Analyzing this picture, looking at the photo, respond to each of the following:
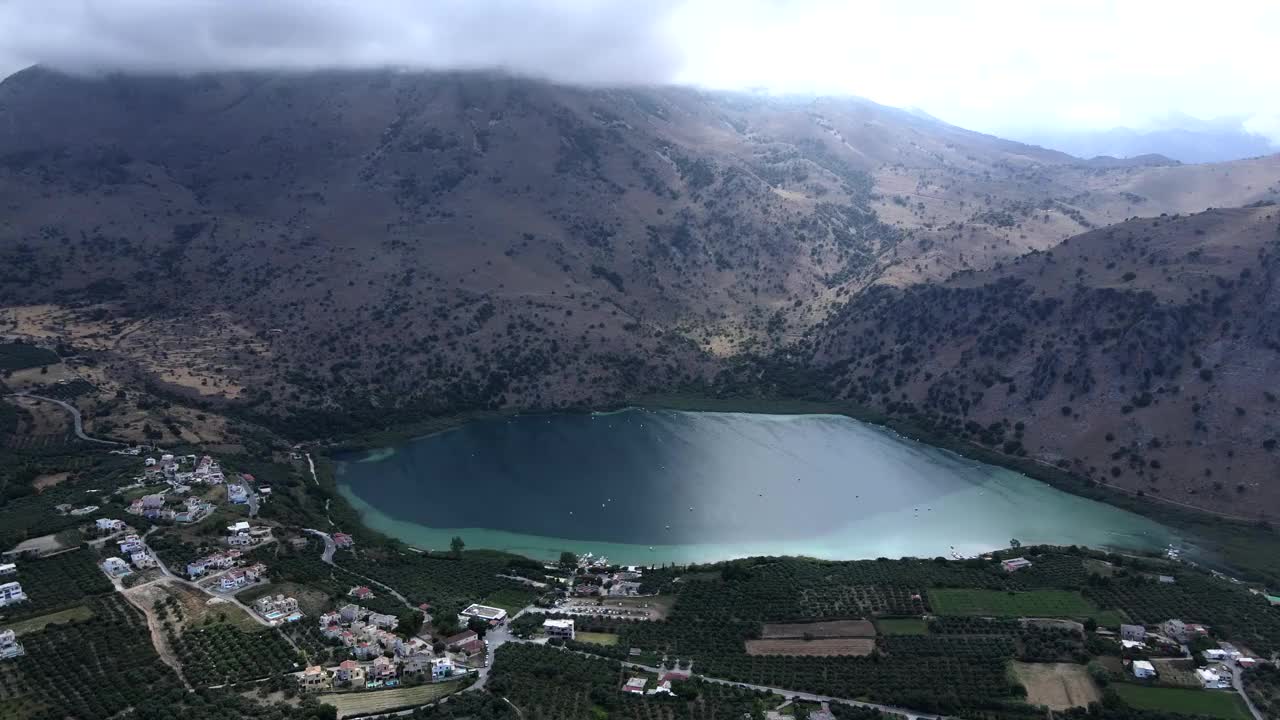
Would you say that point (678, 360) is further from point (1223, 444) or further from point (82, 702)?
point (82, 702)

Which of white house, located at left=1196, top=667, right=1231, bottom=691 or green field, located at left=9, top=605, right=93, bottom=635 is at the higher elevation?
white house, located at left=1196, top=667, right=1231, bottom=691

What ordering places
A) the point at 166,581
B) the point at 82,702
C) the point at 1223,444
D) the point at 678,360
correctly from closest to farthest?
the point at 82,702 → the point at 166,581 → the point at 1223,444 → the point at 678,360

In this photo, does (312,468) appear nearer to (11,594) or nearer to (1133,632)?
(11,594)

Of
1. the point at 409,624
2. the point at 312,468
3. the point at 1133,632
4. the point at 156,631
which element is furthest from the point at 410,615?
the point at 1133,632

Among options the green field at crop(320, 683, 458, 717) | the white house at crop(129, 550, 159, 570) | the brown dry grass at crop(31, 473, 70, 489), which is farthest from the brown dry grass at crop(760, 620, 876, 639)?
the brown dry grass at crop(31, 473, 70, 489)

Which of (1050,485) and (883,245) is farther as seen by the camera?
(883,245)

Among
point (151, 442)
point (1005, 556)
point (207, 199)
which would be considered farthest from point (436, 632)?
point (207, 199)

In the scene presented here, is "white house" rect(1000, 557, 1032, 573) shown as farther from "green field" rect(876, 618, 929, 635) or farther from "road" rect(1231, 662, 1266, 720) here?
"road" rect(1231, 662, 1266, 720)
